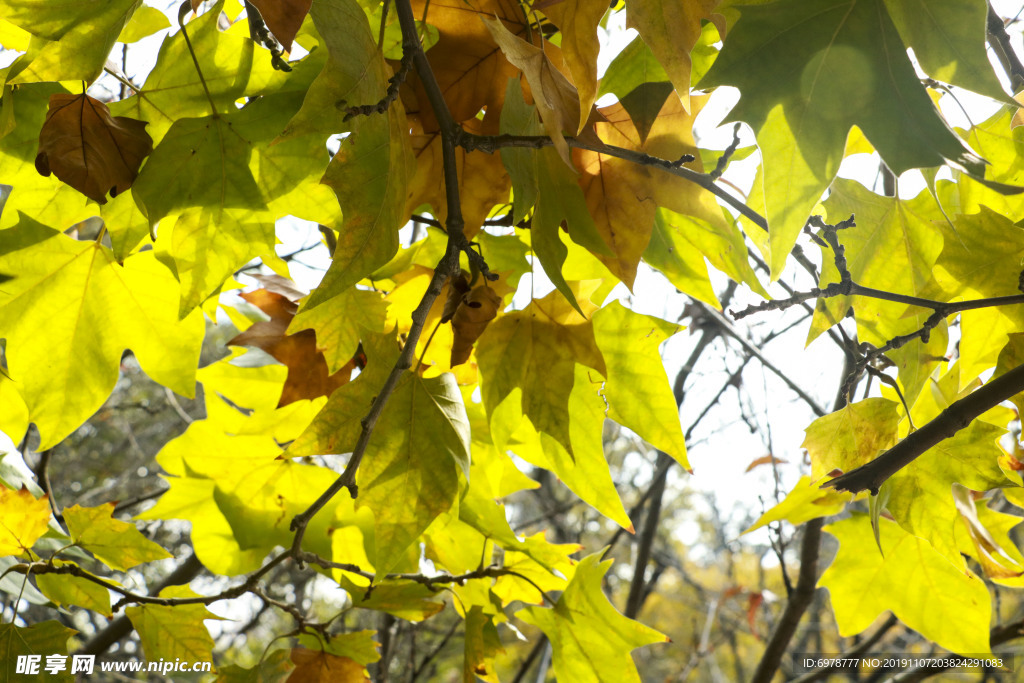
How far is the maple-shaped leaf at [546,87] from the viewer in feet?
1.09

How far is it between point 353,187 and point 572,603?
484mm

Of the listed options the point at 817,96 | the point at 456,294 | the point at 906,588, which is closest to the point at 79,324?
the point at 456,294

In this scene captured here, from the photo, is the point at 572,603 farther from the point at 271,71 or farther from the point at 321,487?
the point at 271,71

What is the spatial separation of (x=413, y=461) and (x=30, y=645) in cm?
43

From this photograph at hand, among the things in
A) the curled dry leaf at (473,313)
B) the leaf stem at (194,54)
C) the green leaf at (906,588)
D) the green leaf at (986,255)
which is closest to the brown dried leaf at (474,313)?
the curled dry leaf at (473,313)

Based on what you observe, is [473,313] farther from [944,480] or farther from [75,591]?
[75,591]

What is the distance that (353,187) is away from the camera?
1.13ft

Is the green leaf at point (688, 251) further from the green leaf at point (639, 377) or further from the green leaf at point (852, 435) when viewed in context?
the green leaf at point (852, 435)

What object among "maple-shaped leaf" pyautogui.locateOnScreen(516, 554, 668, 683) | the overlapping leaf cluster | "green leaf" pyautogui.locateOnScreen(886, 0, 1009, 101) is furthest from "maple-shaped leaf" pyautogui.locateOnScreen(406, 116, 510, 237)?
"maple-shaped leaf" pyautogui.locateOnScreen(516, 554, 668, 683)

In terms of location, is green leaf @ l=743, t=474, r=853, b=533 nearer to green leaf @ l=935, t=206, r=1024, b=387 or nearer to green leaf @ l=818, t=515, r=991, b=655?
green leaf @ l=818, t=515, r=991, b=655

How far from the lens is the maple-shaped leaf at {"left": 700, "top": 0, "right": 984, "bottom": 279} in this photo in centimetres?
31

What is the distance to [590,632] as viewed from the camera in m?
0.65

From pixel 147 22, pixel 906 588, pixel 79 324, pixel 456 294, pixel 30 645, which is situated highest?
pixel 147 22

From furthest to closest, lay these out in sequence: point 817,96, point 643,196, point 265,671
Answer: point 265,671 < point 643,196 < point 817,96
